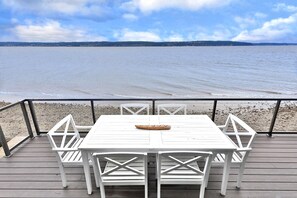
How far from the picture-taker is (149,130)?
8.73ft

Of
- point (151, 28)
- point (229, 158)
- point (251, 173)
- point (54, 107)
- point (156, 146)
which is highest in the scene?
point (151, 28)

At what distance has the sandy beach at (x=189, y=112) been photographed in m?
7.50

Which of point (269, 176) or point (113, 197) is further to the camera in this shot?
point (269, 176)

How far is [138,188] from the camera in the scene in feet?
8.30

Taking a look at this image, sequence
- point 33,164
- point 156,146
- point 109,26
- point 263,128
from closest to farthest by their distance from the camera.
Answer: point 156,146, point 33,164, point 263,128, point 109,26

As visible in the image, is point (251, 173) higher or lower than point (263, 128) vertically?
higher

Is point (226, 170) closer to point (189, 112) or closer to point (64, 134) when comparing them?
point (64, 134)

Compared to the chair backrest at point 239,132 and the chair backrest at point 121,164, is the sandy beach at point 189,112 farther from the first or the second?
the chair backrest at point 121,164

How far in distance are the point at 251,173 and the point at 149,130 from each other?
1.49 m

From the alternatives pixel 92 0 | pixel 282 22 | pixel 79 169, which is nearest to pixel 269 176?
pixel 79 169

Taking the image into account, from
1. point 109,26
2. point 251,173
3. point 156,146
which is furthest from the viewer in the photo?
point 109,26

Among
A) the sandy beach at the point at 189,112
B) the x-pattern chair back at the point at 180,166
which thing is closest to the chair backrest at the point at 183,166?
the x-pattern chair back at the point at 180,166

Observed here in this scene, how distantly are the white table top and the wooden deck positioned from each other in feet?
2.02

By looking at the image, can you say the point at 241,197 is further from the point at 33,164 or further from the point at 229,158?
the point at 33,164
